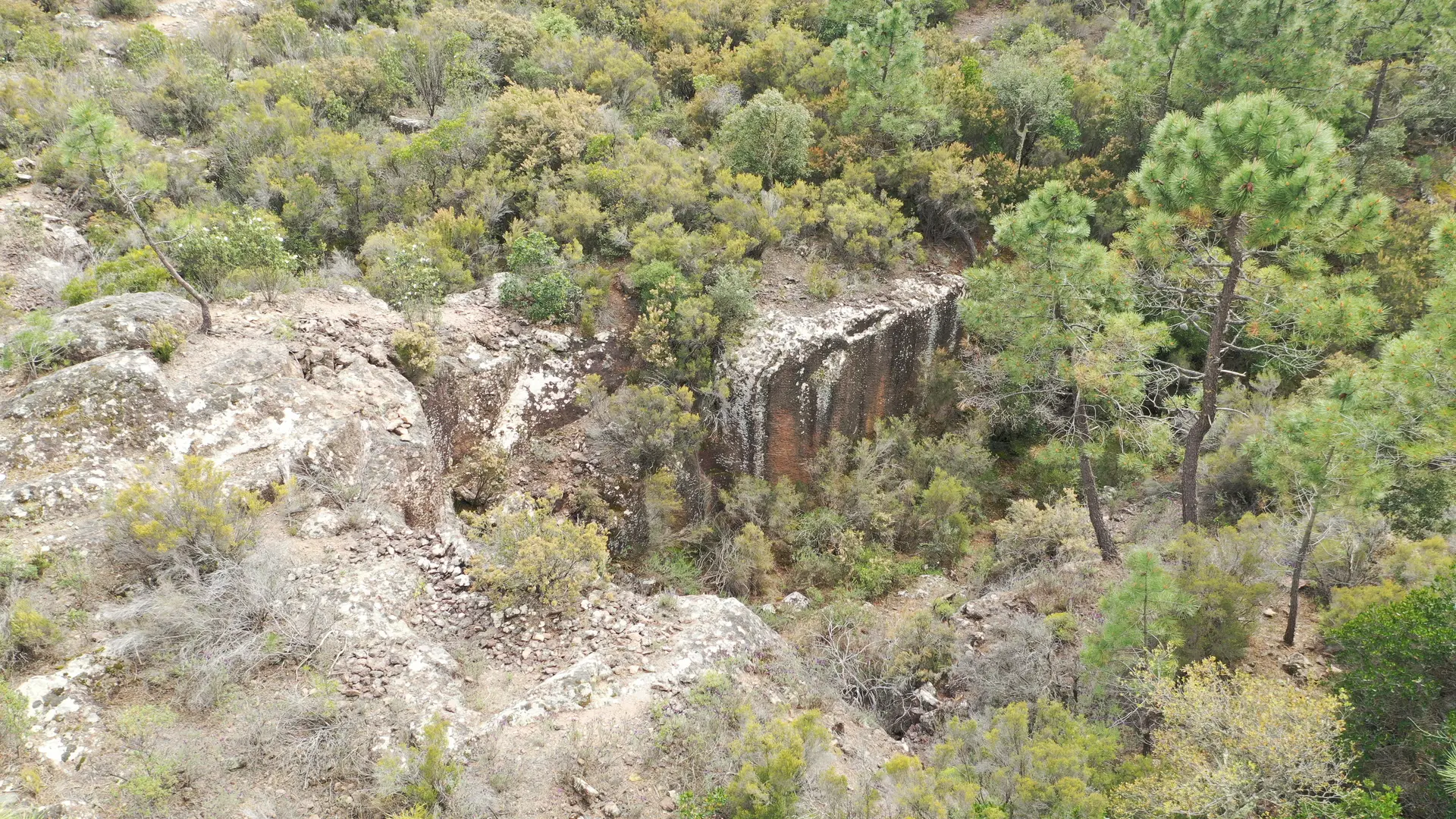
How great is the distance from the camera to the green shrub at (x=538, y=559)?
836cm

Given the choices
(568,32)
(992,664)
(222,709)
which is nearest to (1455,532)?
(992,664)

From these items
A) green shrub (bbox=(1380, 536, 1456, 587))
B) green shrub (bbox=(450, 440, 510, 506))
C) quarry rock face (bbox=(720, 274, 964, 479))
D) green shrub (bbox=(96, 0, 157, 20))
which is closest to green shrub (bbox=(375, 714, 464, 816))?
green shrub (bbox=(450, 440, 510, 506))

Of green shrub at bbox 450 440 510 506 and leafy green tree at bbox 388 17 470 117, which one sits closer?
green shrub at bbox 450 440 510 506

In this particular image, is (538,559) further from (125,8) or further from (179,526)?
(125,8)

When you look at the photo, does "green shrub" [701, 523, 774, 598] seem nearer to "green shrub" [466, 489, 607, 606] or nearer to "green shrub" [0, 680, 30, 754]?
"green shrub" [466, 489, 607, 606]

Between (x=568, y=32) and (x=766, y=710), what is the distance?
1874cm

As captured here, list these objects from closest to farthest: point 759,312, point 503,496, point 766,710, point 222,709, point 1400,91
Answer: point 222,709
point 766,710
point 503,496
point 759,312
point 1400,91

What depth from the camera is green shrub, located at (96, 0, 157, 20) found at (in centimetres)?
1827

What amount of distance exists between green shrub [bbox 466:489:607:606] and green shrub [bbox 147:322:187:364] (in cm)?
454

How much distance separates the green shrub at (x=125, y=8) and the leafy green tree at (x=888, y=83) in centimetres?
1864

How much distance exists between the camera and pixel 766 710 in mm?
8047

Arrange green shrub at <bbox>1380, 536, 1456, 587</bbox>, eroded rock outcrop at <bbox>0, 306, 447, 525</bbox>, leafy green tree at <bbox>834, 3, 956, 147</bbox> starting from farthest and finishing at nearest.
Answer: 1. leafy green tree at <bbox>834, 3, 956, 147</bbox>
2. green shrub at <bbox>1380, 536, 1456, 587</bbox>
3. eroded rock outcrop at <bbox>0, 306, 447, 525</bbox>

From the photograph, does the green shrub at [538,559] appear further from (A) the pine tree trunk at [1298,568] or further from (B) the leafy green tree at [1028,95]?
(B) the leafy green tree at [1028,95]

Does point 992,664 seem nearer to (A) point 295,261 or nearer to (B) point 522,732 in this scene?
(B) point 522,732
